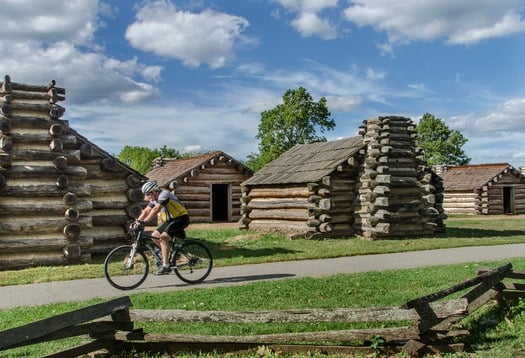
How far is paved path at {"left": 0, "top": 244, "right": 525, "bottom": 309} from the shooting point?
10.0 metres

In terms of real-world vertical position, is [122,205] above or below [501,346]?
above

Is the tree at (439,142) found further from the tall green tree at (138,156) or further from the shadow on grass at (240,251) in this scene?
the shadow on grass at (240,251)

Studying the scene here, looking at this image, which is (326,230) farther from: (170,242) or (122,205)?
(170,242)

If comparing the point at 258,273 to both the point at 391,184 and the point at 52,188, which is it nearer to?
the point at 52,188

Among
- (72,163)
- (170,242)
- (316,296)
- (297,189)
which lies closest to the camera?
(316,296)

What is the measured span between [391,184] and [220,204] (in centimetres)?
1776

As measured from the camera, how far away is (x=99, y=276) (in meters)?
12.2

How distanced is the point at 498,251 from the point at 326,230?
6.55 metres

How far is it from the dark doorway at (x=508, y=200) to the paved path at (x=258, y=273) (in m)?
26.5

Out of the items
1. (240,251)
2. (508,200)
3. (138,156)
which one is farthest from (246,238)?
(138,156)

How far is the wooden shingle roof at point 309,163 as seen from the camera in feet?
71.3

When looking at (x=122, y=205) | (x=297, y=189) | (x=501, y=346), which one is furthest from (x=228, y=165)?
(x=501, y=346)

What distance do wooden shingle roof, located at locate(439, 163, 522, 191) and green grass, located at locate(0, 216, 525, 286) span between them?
16637mm

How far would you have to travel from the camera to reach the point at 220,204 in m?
36.9
